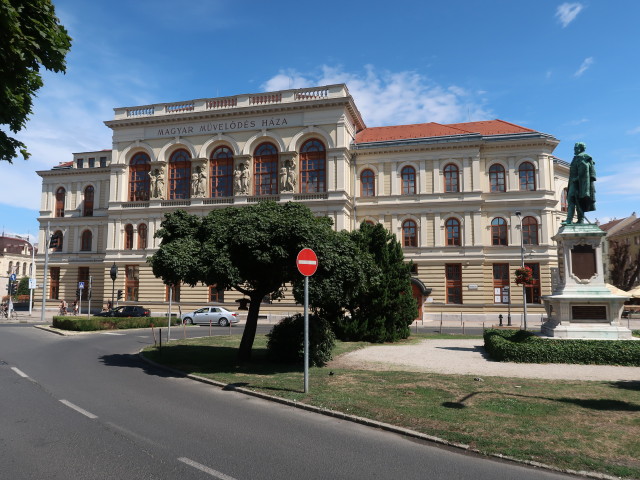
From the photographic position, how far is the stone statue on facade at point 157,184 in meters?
42.2

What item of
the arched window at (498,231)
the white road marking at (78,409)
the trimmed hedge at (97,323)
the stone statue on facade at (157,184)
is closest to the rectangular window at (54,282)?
the stone statue on facade at (157,184)

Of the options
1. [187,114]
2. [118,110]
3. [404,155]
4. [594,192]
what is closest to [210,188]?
[187,114]

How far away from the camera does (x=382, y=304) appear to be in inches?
843

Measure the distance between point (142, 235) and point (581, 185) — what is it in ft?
120

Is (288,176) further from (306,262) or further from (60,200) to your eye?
(306,262)

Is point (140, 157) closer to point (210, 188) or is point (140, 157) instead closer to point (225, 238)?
point (210, 188)

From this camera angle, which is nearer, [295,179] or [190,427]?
[190,427]

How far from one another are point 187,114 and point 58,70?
3539cm

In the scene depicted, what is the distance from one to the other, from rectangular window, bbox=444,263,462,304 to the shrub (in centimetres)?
2590

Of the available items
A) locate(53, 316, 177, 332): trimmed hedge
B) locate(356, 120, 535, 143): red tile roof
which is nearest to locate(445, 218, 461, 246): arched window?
locate(356, 120, 535, 143): red tile roof

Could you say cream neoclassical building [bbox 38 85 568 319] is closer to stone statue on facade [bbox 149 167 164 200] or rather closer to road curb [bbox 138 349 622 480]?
stone statue on facade [bbox 149 167 164 200]

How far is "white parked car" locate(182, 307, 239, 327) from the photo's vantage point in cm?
3409

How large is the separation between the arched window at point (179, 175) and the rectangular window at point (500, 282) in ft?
91.2

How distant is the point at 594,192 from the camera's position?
16.6 metres
